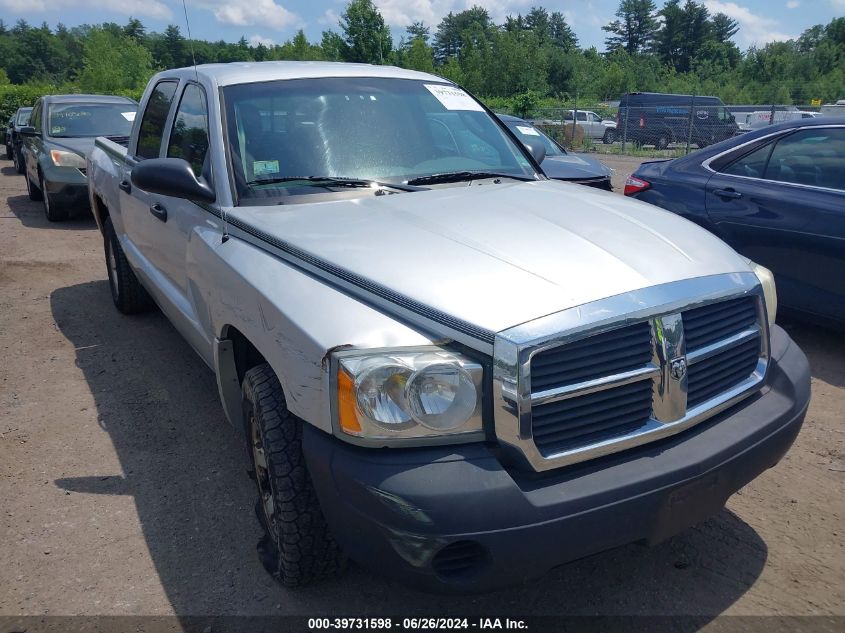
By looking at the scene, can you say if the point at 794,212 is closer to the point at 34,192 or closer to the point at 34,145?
the point at 34,145

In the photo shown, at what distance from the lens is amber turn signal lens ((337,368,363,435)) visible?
2.05m

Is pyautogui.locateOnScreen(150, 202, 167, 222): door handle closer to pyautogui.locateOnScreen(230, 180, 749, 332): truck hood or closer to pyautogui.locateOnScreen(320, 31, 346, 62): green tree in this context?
pyautogui.locateOnScreen(230, 180, 749, 332): truck hood

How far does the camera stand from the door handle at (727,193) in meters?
5.17

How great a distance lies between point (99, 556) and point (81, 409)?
5.21ft

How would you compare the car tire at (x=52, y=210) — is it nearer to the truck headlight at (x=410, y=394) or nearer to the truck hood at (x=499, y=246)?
the truck hood at (x=499, y=246)

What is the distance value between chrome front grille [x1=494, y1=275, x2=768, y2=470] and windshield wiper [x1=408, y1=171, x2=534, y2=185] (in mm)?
1378

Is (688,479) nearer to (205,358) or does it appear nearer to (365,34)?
(205,358)

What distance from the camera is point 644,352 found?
220 centimetres

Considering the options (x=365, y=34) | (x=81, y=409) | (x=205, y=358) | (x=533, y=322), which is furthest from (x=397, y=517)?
(x=365, y=34)

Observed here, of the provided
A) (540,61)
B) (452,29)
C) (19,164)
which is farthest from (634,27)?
(19,164)

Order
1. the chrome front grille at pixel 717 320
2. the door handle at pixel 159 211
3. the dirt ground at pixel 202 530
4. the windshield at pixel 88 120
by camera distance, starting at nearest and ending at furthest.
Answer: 1. the chrome front grille at pixel 717 320
2. the dirt ground at pixel 202 530
3. the door handle at pixel 159 211
4. the windshield at pixel 88 120

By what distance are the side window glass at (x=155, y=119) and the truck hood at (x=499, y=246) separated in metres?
1.62

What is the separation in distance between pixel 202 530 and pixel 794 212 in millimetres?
4168

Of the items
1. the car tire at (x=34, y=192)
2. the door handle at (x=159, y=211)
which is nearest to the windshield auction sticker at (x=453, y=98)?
the door handle at (x=159, y=211)
